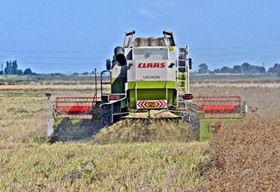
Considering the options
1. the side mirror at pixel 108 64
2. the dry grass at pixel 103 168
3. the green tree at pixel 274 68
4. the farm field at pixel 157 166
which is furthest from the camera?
the green tree at pixel 274 68

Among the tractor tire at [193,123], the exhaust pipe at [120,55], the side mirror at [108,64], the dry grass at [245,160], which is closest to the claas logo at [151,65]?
the exhaust pipe at [120,55]

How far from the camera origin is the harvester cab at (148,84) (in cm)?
1304

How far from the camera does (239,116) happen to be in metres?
15.1

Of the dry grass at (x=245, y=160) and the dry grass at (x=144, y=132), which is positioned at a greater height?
the dry grass at (x=245, y=160)

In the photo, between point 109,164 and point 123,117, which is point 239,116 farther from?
point 109,164

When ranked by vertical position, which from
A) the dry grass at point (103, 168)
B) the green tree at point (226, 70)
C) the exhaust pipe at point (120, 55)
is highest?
the exhaust pipe at point (120, 55)

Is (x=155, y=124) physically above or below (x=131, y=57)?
below

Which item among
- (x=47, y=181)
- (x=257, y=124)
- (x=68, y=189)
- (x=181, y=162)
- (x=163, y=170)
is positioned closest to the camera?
(x=68, y=189)

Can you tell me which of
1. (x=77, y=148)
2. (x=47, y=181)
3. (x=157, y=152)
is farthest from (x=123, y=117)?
(x=47, y=181)

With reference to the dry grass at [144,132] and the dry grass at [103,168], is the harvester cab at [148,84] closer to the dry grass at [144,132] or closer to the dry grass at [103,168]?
the dry grass at [144,132]

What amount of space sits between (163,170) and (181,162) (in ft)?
2.22

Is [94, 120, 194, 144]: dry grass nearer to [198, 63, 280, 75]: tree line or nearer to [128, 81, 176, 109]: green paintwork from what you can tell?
[128, 81, 176, 109]: green paintwork

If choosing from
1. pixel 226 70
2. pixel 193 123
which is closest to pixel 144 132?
pixel 193 123

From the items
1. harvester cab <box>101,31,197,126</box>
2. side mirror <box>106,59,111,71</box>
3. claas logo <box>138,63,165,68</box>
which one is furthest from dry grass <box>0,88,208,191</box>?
side mirror <box>106,59,111,71</box>
